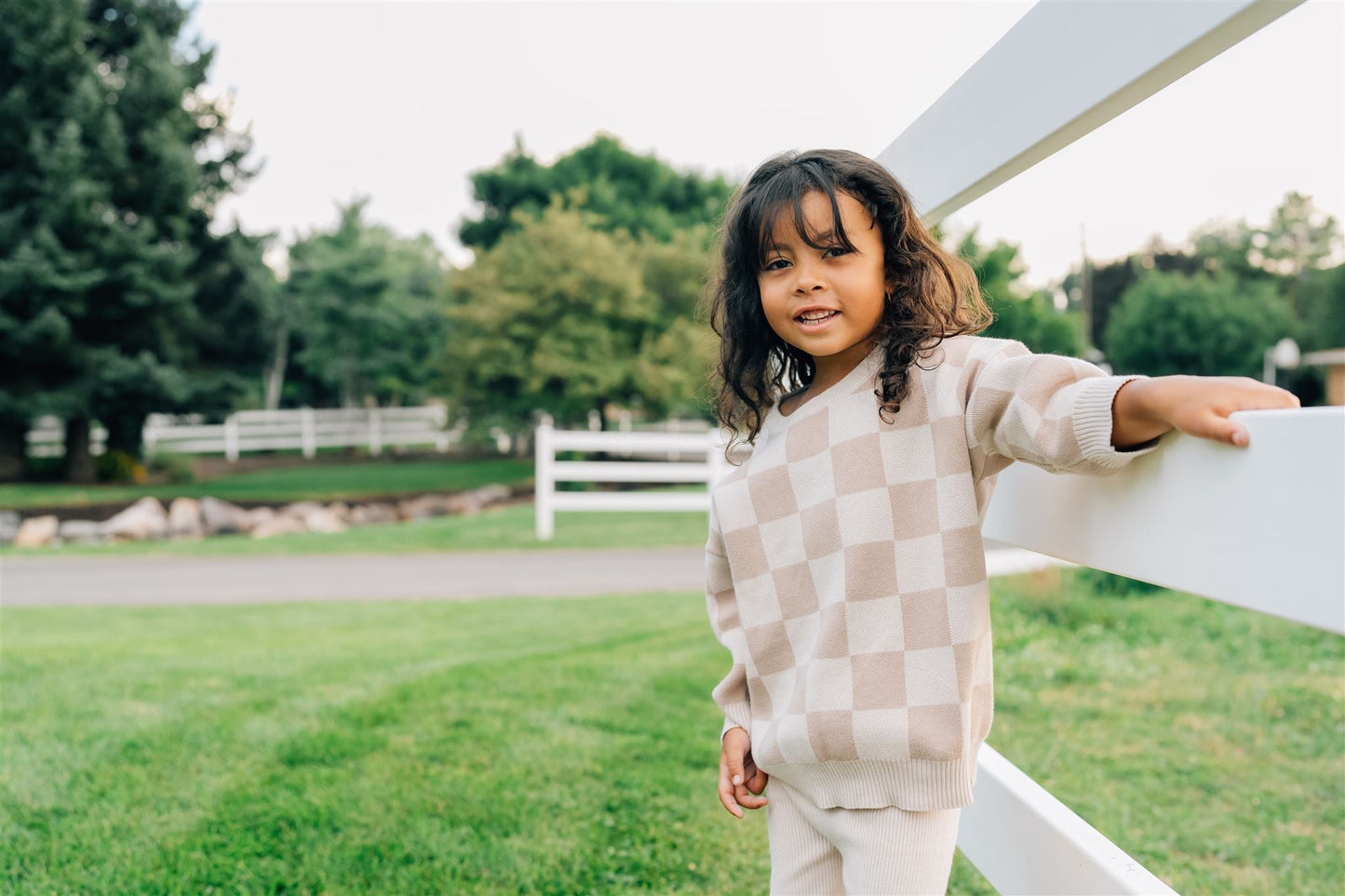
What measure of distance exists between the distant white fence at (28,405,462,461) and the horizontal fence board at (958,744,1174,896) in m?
18.6

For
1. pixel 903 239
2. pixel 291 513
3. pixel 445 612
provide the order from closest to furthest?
pixel 903 239 < pixel 445 612 < pixel 291 513

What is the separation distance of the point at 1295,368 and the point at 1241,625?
28.3m

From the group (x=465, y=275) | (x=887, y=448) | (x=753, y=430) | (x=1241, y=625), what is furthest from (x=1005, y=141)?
(x=465, y=275)

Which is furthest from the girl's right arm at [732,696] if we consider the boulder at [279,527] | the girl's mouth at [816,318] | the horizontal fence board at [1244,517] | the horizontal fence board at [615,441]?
the boulder at [279,527]

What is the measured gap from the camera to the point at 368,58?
2048 centimetres

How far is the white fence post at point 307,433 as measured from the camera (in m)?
26.0

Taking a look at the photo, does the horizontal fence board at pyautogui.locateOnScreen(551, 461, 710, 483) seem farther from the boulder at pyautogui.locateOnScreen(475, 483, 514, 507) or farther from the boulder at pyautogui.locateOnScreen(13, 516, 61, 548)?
the boulder at pyautogui.locateOnScreen(13, 516, 61, 548)

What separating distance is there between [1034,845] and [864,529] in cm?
54

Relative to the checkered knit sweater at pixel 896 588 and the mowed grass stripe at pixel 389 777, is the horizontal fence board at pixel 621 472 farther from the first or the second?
the checkered knit sweater at pixel 896 588

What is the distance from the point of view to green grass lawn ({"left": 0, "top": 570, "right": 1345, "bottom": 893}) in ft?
6.56

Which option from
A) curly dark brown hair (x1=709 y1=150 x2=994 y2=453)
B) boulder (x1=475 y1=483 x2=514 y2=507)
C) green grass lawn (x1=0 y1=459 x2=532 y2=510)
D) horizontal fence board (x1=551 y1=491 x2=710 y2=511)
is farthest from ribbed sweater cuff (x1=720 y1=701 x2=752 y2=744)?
boulder (x1=475 y1=483 x2=514 y2=507)

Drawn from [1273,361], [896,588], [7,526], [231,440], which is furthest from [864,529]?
[1273,361]

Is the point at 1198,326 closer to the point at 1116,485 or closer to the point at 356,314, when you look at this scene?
the point at 356,314

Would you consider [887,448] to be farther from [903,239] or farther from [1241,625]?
[1241,625]
